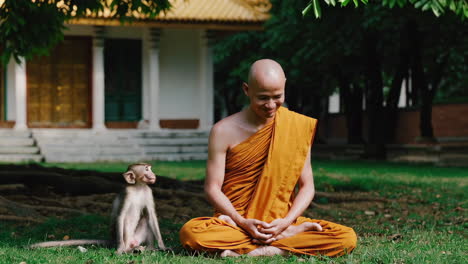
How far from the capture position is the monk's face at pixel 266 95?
5.09m

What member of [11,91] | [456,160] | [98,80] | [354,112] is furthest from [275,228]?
[354,112]

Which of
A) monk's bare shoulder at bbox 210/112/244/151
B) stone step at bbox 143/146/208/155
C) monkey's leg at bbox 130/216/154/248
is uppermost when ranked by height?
monk's bare shoulder at bbox 210/112/244/151

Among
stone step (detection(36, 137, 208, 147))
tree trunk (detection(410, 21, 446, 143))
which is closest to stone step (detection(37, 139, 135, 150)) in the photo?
stone step (detection(36, 137, 208, 147))

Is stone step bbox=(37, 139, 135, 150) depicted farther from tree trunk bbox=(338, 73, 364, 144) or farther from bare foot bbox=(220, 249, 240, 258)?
bare foot bbox=(220, 249, 240, 258)

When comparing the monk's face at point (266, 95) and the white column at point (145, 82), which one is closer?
the monk's face at point (266, 95)

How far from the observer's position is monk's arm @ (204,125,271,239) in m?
5.28

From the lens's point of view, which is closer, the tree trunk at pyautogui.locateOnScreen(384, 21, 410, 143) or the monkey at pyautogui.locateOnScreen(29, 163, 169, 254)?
the monkey at pyautogui.locateOnScreen(29, 163, 169, 254)

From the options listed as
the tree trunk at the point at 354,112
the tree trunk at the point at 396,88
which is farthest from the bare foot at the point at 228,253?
the tree trunk at the point at 354,112

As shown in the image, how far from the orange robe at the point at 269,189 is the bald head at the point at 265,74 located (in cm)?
39

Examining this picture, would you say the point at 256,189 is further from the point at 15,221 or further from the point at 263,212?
the point at 15,221

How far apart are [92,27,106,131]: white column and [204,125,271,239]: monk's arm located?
627 inches

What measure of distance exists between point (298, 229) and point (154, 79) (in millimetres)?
16222

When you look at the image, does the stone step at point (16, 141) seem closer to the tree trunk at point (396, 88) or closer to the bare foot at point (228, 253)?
the tree trunk at point (396, 88)

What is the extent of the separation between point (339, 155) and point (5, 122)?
11.2 m
